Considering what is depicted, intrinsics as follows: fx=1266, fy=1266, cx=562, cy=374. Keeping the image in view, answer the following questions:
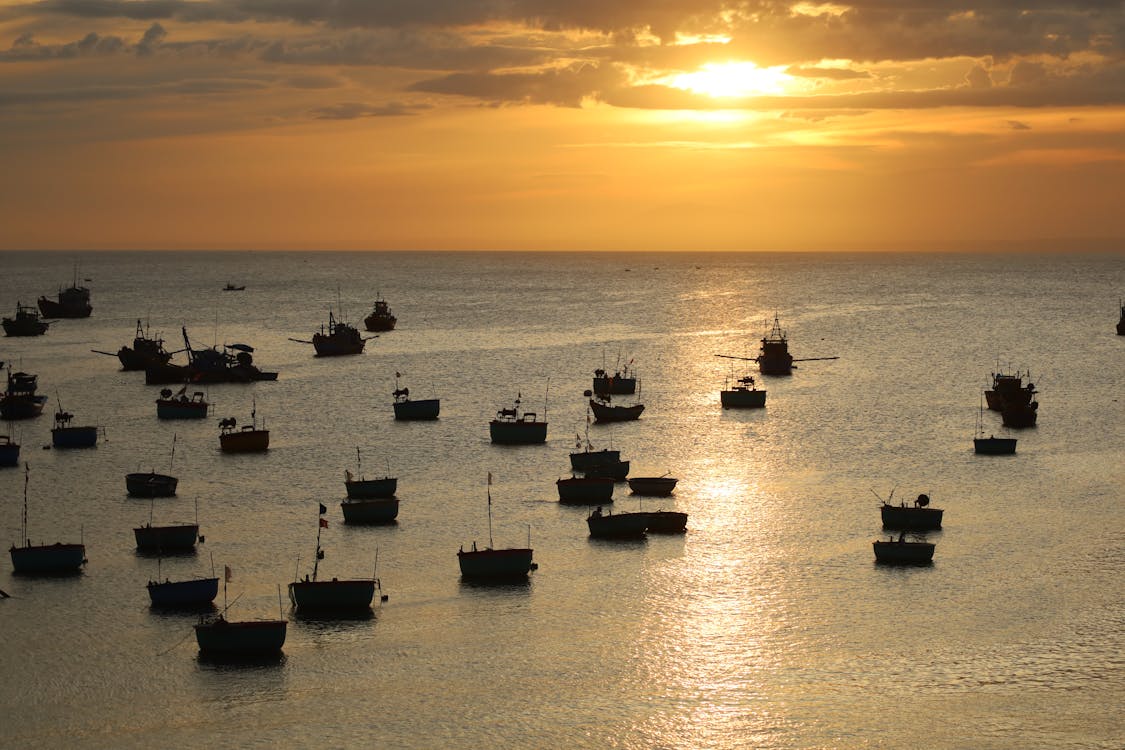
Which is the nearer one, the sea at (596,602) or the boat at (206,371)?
the sea at (596,602)

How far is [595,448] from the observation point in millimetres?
118625

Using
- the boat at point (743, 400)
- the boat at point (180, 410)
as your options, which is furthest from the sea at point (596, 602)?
the boat at point (743, 400)

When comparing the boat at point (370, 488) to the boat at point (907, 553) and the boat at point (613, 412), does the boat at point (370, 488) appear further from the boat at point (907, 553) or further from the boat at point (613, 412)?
the boat at point (613, 412)

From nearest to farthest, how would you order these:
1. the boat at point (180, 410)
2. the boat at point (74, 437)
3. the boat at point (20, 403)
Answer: the boat at point (74, 437) → the boat at point (20, 403) → the boat at point (180, 410)

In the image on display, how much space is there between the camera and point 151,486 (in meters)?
96.6

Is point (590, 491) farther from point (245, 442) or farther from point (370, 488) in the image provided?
point (245, 442)

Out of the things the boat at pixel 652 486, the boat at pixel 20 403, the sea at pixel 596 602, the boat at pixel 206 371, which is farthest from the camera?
the boat at pixel 206 371

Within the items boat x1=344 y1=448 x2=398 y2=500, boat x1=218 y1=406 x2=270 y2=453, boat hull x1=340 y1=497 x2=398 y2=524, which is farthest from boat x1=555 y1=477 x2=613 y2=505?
boat x1=218 y1=406 x2=270 y2=453

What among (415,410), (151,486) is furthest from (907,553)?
(415,410)

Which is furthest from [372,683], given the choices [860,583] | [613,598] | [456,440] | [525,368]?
[525,368]

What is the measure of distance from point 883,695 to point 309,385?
120m

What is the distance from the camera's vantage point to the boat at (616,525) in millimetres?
84375

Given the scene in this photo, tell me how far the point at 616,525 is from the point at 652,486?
12.5m

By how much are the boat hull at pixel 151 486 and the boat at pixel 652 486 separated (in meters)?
35.4
